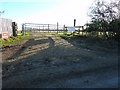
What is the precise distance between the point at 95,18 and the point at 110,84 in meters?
15.1

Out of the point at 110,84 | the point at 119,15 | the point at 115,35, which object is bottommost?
the point at 110,84

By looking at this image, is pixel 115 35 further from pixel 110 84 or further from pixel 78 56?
pixel 110 84

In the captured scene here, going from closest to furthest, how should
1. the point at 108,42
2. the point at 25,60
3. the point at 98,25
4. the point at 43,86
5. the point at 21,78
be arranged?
the point at 43,86, the point at 21,78, the point at 25,60, the point at 108,42, the point at 98,25

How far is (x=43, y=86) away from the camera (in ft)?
24.8

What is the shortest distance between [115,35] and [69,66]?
364 inches

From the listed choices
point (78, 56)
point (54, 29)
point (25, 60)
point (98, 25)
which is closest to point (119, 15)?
point (98, 25)

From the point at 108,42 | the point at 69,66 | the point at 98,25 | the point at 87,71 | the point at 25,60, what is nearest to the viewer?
the point at 87,71

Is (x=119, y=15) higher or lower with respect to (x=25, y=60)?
higher

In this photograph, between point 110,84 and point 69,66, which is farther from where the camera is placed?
point 69,66

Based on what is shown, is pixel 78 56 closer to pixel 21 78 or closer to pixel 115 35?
pixel 21 78

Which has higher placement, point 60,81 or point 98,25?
point 98,25

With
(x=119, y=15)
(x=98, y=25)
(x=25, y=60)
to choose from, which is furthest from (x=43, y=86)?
(x=98, y=25)

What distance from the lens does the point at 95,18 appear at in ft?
74.0

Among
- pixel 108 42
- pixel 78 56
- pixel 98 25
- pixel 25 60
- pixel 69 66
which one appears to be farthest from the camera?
pixel 98 25
